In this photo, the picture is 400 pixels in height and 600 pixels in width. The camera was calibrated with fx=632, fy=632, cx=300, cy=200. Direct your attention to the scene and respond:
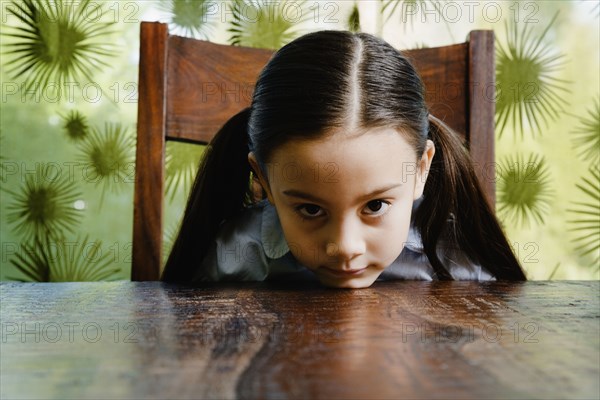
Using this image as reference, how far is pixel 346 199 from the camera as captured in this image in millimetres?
792

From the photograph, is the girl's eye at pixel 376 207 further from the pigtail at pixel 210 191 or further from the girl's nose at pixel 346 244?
the pigtail at pixel 210 191

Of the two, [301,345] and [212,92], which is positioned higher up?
[212,92]

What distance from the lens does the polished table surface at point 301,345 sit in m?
0.36

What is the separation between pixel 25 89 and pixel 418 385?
1922mm

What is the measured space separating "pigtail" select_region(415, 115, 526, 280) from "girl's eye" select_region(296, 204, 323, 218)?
1.02 ft

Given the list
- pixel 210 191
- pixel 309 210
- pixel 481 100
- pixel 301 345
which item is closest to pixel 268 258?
pixel 210 191

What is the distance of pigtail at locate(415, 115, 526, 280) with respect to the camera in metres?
1.06

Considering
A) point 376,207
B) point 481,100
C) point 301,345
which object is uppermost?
point 481,100

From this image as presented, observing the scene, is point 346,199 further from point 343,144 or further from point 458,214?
point 458,214

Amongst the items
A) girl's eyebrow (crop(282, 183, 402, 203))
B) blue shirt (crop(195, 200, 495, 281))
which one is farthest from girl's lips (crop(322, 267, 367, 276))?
blue shirt (crop(195, 200, 495, 281))

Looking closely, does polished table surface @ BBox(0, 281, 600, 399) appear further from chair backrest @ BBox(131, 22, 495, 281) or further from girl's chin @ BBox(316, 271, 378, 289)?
chair backrest @ BBox(131, 22, 495, 281)

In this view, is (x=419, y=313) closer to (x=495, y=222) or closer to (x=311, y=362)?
(x=311, y=362)

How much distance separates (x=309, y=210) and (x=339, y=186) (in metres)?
0.08

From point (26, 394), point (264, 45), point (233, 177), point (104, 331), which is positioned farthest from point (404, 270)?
point (264, 45)
